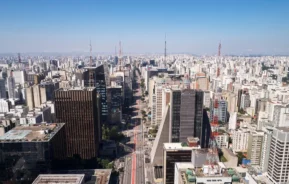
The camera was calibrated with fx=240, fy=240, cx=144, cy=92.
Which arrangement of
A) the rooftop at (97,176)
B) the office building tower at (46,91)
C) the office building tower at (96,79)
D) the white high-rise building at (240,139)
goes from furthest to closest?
the office building tower at (46,91) → the office building tower at (96,79) → the white high-rise building at (240,139) → the rooftop at (97,176)

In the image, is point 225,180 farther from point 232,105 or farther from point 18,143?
point 232,105

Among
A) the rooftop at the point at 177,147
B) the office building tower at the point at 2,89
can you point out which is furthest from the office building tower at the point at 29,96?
the rooftop at the point at 177,147

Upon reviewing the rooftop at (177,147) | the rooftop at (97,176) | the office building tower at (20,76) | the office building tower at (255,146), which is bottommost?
the rooftop at (97,176)

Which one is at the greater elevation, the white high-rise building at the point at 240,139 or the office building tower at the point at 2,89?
the office building tower at the point at 2,89

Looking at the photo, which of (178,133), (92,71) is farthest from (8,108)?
(178,133)

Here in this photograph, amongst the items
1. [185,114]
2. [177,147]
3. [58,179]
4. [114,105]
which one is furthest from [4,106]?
[177,147]

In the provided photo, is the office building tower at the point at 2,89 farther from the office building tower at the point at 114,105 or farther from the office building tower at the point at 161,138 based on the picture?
the office building tower at the point at 161,138
